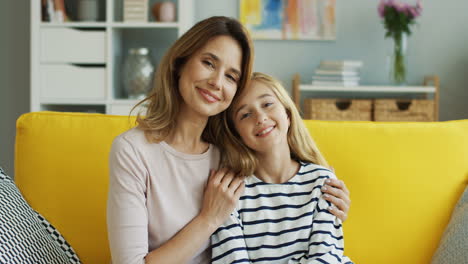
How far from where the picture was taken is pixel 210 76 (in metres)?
1.33

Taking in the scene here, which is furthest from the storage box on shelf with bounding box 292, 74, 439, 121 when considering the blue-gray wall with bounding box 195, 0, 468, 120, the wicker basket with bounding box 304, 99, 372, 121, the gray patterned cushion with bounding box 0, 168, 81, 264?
the gray patterned cushion with bounding box 0, 168, 81, 264

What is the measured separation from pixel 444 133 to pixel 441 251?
40 cm

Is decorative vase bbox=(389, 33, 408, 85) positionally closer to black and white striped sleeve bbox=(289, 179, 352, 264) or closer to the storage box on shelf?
the storage box on shelf

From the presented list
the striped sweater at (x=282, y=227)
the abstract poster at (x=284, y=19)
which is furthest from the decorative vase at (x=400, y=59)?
the striped sweater at (x=282, y=227)

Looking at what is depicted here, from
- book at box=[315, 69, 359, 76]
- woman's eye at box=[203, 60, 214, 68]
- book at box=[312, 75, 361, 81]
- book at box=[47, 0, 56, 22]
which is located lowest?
book at box=[312, 75, 361, 81]

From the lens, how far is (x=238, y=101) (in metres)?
1.44

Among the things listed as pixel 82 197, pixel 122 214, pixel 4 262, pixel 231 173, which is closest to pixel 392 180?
pixel 231 173

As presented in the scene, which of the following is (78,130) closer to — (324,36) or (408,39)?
(324,36)

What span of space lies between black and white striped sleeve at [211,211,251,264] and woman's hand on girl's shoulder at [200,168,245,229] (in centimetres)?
4

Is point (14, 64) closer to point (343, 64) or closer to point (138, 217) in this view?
point (343, 64)

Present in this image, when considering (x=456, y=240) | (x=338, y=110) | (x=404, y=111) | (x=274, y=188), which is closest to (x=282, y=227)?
(x=274, y=188)


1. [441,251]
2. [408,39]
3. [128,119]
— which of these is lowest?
[441,251]

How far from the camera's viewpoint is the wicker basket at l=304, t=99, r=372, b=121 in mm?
3418

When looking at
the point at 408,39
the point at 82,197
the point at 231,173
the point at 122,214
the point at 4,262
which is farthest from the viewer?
the point at 408,39
